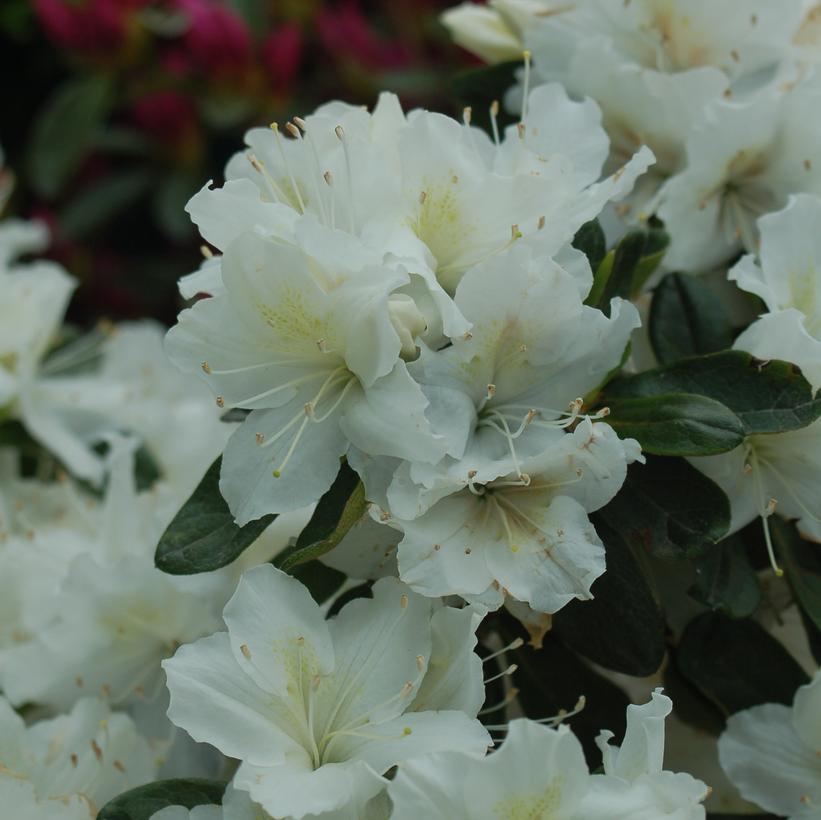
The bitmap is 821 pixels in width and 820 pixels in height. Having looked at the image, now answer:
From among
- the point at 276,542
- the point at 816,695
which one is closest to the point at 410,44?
A: the point at 276,542

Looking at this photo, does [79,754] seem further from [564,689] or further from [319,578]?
[564,689]

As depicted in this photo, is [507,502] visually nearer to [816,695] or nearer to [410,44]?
[816,695]

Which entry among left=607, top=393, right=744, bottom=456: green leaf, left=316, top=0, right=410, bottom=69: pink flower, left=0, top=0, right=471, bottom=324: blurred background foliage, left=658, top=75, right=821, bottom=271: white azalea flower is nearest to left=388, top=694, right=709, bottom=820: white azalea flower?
left=607, top=393, right=744, bottom=456: green leaf

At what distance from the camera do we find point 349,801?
770 millimetres

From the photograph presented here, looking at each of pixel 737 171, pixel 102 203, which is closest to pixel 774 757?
pixel 737 171

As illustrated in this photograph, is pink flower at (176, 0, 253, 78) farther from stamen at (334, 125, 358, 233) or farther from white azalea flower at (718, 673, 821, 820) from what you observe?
white azalea flower at (718, 673, 821, 820)

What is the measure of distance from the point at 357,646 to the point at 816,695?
0.32m

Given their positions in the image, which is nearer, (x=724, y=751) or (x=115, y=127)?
(x=724, y=751)

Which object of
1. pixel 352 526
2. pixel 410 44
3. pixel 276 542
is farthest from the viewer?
pixel 410 44

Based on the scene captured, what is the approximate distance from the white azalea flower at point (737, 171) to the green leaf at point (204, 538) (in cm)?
41

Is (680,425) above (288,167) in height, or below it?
below

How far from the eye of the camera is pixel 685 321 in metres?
1.01

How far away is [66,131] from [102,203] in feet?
0.50

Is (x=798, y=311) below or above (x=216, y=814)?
above
